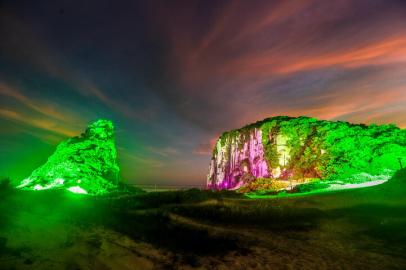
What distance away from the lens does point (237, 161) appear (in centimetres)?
6538

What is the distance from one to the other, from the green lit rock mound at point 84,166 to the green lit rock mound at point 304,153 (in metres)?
24.8

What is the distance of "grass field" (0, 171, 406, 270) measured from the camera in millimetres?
7094

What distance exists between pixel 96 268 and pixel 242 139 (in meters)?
61.3

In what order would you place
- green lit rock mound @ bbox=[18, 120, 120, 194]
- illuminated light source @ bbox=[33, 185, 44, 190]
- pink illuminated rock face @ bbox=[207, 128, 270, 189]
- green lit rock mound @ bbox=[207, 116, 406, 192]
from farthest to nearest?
pink illuminated rock face @ bbox=[207, 128, 270, 189], green lit rock mound @ bbox=[207, 116, 406, 192], green lit rock mound @ bbox=[18, 120, 120, 194], illuminated light source @ bbox=[33, 185, 44, 190]

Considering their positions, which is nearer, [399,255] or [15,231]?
[15,231]

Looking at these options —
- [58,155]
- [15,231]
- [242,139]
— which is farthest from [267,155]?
[15,231]

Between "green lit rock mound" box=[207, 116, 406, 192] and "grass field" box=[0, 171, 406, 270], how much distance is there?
2531 cm

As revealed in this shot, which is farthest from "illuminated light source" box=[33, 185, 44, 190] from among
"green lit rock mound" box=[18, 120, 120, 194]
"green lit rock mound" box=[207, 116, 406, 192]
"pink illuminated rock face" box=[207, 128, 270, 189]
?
"pink illuminated rock face" box=[207, 128, 270, 189]

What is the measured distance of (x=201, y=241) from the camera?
10.1 metres

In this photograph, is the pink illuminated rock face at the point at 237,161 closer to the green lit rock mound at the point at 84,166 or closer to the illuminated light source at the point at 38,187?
the green lit rock mound at the point at 84,166

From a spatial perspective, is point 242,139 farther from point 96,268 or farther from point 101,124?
point 96,268

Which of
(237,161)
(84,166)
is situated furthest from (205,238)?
(237,161)

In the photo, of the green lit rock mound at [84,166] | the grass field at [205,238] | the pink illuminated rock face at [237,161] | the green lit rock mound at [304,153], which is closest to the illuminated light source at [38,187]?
the green lit rock mound at [84,166]

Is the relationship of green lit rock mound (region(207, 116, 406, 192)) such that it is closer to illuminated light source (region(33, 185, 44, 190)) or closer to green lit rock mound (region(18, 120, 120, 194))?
green lit rock mound (region(18, 120, 120, 194))
